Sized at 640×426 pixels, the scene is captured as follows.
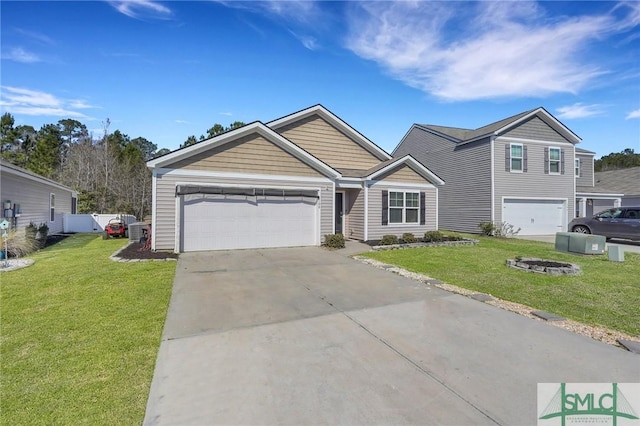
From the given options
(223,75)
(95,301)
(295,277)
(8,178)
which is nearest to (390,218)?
(295,277)

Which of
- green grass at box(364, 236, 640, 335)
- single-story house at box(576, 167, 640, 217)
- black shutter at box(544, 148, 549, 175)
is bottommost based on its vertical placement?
green grass at box(364, 236, 640, 335)

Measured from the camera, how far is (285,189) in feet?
40.5

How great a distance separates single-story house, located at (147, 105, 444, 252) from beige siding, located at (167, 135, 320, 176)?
0.04 metres

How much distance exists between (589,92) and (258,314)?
57.5 feet

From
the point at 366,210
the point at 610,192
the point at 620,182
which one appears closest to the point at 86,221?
the point at 366,210

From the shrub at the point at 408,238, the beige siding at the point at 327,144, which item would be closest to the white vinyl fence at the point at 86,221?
the beige siding at the point at 327,144

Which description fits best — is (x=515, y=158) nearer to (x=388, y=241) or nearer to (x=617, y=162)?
(x=388, y=241)

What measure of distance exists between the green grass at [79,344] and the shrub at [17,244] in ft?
Result: 10.3

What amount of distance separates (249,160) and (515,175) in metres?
15.4

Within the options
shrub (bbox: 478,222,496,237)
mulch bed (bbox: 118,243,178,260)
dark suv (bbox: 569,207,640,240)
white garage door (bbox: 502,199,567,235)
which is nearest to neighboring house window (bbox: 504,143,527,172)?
white garage door (bbox: 502,199,567,235)

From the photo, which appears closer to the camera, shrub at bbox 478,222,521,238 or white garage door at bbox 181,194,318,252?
white garage door at bbox 181,194,318,252

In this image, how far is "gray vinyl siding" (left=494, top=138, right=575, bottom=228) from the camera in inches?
693

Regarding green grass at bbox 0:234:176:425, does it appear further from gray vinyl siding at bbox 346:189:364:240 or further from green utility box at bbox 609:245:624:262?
green utility box at bbox 609:245:624:262

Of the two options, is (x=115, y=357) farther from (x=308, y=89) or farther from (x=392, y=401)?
(x=308, y=89)
